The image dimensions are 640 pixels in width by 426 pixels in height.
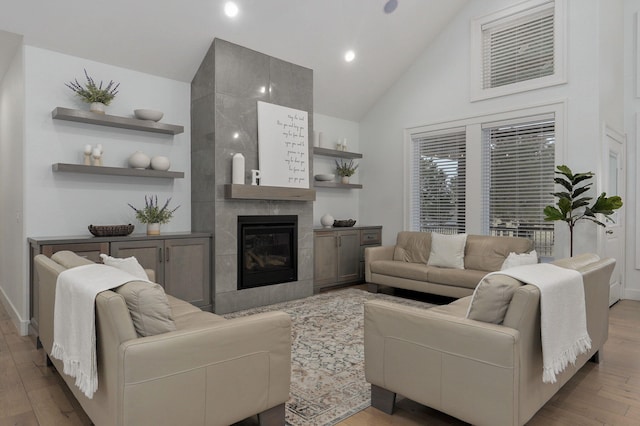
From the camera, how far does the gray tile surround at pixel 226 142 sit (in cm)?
446

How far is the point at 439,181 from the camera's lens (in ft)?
19.9

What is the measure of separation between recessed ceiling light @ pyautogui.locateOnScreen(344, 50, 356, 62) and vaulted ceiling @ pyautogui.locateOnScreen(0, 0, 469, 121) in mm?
64

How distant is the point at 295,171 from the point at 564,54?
3508 millimetres

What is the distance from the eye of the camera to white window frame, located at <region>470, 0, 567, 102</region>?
188 inches

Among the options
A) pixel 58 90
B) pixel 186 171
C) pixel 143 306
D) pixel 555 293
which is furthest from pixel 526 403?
pixel 58 90

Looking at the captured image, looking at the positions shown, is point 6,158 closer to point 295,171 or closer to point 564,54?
point 295,171

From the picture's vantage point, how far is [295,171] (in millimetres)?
5180

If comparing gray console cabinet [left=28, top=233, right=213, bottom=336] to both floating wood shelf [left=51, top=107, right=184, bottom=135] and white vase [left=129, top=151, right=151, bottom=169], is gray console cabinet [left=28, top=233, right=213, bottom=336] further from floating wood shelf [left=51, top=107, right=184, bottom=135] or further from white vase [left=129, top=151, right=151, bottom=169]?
floating wood shelf [left=51, top=107, right=184, bottom=135]

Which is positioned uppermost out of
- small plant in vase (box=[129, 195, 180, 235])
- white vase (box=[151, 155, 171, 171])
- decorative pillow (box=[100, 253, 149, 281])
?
white vase (box=[151, 155, 171, 171])

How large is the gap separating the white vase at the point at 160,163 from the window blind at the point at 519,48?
427cm

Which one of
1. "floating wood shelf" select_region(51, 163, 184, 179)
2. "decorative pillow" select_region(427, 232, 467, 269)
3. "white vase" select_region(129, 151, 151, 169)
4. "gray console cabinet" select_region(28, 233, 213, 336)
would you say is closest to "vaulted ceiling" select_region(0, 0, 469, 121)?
"white vase" select_region(129, 151, 151, 169)

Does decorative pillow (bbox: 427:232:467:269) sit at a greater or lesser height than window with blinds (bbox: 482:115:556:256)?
lesser

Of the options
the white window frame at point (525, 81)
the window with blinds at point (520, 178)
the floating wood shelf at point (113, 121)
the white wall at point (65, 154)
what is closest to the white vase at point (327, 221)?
the white wall at point (65, 154)

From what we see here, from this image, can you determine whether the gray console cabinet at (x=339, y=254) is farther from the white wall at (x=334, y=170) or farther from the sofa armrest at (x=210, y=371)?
the sofa armrest at (x=210, y=371)
